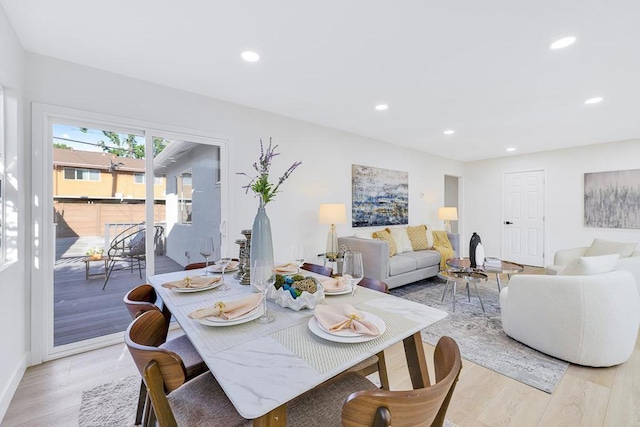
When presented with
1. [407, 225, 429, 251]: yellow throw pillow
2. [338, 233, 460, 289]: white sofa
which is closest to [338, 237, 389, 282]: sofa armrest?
[338, 233, 460, 289]: white sofa

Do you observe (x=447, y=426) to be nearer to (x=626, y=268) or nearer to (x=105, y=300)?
(x=626, y=268)

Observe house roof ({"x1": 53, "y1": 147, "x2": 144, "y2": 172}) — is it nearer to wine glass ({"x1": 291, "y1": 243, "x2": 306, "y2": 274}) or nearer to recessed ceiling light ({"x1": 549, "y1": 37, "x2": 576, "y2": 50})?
wine glass ({"x1": 291, "y1": 243, "x2": 306, "y2": 274})

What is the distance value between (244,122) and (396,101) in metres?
1.78

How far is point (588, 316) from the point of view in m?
2.07

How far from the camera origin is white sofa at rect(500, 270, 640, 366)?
2057mm

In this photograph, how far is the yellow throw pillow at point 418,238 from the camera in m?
4.80

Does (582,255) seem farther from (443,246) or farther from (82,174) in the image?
(82,174)

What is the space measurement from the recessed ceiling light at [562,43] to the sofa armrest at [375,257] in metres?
2.48

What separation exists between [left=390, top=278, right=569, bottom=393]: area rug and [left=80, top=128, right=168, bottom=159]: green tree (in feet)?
10.6

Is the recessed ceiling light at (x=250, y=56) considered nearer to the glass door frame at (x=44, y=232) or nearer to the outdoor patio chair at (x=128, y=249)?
the glass door frame at (x=44, y=232)

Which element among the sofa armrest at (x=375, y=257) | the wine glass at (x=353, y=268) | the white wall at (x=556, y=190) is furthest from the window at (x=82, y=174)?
the white wall at (x=556, y=190)

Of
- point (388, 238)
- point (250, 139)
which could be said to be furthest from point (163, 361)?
point (388, 238)

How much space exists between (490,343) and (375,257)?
5.10ft

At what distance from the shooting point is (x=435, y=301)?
358cm
